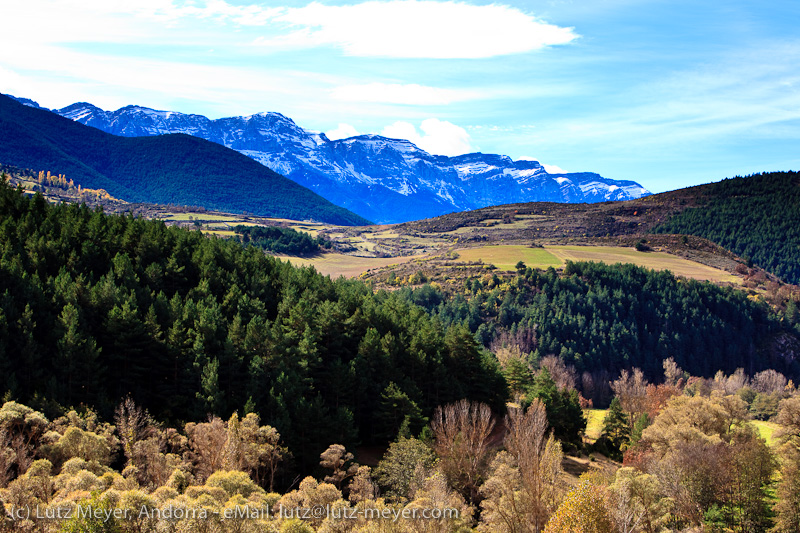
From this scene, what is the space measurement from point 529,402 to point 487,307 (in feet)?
349

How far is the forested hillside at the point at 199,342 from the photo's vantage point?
2463 inches

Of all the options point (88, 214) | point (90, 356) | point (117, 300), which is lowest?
point (90, 356)

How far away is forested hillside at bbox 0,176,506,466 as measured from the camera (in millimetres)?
62562

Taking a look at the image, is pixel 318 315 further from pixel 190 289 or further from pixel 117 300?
pixel 117 300

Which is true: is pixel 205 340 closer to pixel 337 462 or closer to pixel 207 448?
pixel 207 448

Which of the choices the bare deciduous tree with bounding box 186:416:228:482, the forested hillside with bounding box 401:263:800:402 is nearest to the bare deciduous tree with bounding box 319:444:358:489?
the bare deciduous tree with bounding box 186:416:228:482

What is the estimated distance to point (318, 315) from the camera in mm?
85938

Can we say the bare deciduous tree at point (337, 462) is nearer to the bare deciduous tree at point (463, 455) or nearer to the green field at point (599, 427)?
the bare deciduous tree at point (463, 455)

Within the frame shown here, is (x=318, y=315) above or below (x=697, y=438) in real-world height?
above

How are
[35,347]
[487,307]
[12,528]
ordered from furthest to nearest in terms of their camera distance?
[487,307] < [35,347] < [12,528]

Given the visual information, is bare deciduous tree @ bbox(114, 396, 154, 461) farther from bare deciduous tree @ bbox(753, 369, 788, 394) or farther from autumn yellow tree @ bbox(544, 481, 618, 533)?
bare deciduous tree @ bbox(753, 369, 788, 394)

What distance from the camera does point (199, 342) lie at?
66.9 m

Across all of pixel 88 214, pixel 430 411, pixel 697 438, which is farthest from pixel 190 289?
pixel 697 438

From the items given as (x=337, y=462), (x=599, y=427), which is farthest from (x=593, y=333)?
(x=337, y=462)
